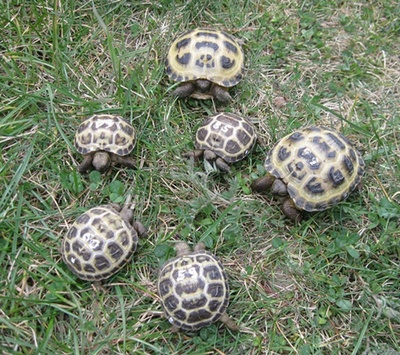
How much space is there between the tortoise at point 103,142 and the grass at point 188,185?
0.13 metres

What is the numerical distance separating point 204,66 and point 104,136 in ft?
3.99

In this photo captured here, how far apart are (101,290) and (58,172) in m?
1.08

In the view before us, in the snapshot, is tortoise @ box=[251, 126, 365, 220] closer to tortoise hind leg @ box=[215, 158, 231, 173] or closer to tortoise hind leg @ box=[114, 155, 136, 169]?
tortoise hind leg @ box=[215, 158, 231, 173]

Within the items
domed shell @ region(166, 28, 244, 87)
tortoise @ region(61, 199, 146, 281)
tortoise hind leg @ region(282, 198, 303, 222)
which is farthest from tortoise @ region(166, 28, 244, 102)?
tortoise @ region(61, 199, 146, 281)

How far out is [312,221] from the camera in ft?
12.8

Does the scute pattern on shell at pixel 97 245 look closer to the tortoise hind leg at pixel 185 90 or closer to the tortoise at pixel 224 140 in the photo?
the tortoise at pixel 224 140

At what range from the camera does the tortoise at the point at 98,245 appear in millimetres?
3359

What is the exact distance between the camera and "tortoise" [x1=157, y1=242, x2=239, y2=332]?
10.6 ft

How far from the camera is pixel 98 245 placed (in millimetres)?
3393

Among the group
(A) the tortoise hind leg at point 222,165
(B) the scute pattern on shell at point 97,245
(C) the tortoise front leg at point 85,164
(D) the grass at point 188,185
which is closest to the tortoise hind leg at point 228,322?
(D) the grass at point 188,185

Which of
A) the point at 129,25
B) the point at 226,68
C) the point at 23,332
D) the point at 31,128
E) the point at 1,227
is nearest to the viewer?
the point at 23,332

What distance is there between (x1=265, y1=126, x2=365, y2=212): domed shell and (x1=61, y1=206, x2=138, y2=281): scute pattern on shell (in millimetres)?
1393

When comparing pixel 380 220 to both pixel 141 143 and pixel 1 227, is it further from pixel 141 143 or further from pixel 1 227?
pixel 1 227

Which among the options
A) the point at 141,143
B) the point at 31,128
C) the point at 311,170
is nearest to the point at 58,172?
the point at 31,128
